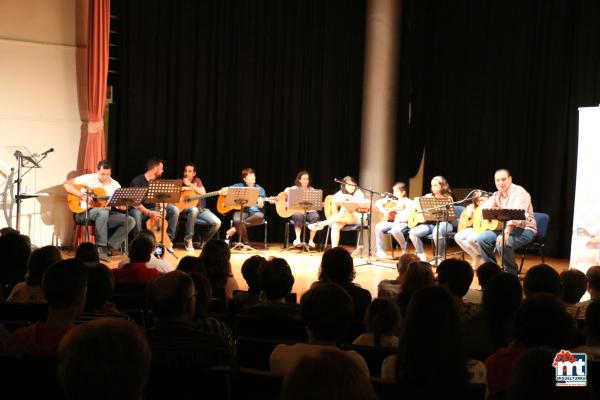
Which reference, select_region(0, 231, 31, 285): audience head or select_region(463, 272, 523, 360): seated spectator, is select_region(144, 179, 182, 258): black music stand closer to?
select_region(0, 231, 31, 285): audience head

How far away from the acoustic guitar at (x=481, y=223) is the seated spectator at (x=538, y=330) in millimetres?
5907

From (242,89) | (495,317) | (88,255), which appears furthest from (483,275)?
(242,89)

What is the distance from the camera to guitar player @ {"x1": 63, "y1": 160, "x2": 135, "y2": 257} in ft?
29.0

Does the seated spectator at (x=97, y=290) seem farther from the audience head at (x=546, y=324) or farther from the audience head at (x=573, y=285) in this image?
the audience head at (x=573, y=285)

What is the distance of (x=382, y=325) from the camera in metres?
2.84

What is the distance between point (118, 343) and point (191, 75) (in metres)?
9.80

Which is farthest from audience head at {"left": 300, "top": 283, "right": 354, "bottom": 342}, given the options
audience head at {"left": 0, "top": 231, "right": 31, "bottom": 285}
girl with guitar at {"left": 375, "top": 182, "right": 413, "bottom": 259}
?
girl with guitar at {"left": 375, "top": 182, "right": 413, "bottom": 259}

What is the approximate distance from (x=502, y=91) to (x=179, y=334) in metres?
9.32

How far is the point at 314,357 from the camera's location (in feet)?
4.07

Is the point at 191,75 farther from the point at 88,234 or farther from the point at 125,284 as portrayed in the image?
the point at 125,284

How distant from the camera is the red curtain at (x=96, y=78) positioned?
950 centimetres

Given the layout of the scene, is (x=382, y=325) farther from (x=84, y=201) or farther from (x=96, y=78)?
(x=96, y=78)

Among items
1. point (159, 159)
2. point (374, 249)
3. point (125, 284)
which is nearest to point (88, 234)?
point (159, 159)

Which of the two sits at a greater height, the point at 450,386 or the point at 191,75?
the point at 191,75
